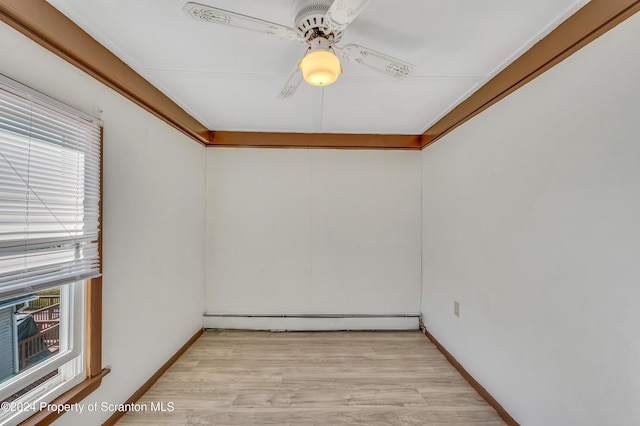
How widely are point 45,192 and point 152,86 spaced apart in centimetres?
110

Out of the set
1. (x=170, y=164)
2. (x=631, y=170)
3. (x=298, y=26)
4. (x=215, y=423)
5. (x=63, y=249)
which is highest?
(x=298, y=26)

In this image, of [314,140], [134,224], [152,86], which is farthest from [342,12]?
[314,140]

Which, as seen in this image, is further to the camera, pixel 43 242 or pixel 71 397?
pixel 71 397

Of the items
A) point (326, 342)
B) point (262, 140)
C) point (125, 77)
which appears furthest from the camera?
point (262, 140)

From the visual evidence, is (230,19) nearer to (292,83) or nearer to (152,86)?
(292,83)

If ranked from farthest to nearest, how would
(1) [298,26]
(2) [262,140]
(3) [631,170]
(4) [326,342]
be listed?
(2) [262,140], (4) [326,342], (1) [298,26], (3) [631,170]

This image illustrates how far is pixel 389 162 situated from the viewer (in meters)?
3.00

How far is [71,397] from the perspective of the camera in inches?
50.9

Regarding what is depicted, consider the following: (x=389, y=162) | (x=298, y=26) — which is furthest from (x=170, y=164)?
(x=389, y=162)

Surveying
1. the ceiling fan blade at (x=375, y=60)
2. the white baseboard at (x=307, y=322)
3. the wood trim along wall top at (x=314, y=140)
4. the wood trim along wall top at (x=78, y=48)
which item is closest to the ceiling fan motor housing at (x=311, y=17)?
the ceiling fan blade at (x=375, y=60)

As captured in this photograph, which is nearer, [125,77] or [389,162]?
[125,77]

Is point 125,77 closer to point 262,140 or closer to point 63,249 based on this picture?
point 63,249

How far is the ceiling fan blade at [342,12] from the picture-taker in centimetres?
89

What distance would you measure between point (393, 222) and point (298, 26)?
90.3 inches
